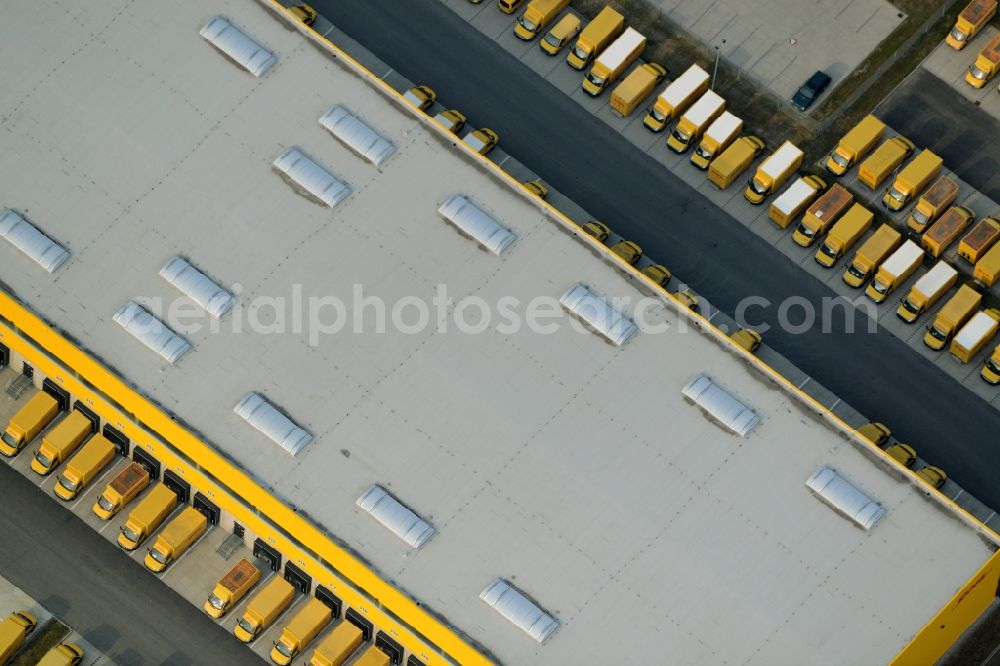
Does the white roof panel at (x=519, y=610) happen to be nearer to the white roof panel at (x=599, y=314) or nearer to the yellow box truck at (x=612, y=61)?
the white roof panel at (x=599, y=314)

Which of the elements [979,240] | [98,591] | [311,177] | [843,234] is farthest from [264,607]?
[979,240]

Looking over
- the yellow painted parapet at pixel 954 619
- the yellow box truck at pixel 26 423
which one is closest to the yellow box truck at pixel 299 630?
the yellow box truck at pixel 26 423

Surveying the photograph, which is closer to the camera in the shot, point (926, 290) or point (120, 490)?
point (120, 490)

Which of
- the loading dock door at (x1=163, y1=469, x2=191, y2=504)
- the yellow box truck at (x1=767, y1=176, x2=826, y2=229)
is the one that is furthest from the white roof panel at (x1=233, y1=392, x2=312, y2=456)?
the yellow box truck at (x1=767, y1=176, x2=826, y2=229)

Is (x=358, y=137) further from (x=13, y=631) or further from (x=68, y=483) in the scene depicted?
(x=13, y=631)

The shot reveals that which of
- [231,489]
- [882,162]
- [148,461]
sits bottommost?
[148,461]

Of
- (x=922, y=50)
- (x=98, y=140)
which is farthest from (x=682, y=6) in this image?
(x=98, y=140)

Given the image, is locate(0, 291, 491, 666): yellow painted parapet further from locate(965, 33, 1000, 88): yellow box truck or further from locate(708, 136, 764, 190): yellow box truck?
locate(965, 33, 1000, 88): yellow box truck
